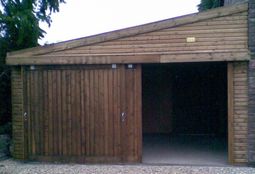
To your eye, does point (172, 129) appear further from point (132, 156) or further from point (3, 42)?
point (3, 42)

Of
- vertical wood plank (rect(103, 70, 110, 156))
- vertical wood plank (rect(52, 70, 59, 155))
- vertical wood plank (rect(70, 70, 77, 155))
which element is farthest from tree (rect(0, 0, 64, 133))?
vertical wood plank (rect(103, 70, 110, 156))

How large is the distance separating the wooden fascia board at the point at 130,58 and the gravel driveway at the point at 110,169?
250 cm

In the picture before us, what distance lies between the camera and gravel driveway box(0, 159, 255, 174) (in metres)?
8.42

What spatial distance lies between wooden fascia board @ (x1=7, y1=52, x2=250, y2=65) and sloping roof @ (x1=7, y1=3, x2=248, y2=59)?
0.16 m

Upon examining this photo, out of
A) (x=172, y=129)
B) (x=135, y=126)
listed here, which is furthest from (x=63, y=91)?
(x=172, y=129)

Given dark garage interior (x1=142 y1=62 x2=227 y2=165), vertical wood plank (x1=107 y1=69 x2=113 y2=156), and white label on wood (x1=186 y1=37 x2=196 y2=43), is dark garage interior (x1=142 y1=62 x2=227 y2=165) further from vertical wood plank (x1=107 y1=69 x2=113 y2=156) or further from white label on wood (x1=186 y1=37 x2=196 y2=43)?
white label on wood (x1=186 y1=37 x2=196 y2=43)

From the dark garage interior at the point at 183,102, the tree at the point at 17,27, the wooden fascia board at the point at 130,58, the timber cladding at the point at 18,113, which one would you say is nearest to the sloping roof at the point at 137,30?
the wooden fascia board at the point at 130,58

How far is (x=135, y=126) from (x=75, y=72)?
78.9 inches

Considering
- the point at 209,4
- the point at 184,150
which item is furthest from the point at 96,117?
the point at 209,4

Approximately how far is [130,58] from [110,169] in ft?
8.71

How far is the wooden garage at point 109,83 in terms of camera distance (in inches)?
352

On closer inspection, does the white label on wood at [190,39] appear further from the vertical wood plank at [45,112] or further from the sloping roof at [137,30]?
the vertical wood plank at [45,112]

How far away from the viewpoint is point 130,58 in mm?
9156

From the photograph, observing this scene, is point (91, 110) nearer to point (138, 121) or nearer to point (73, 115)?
point (73, 115)
